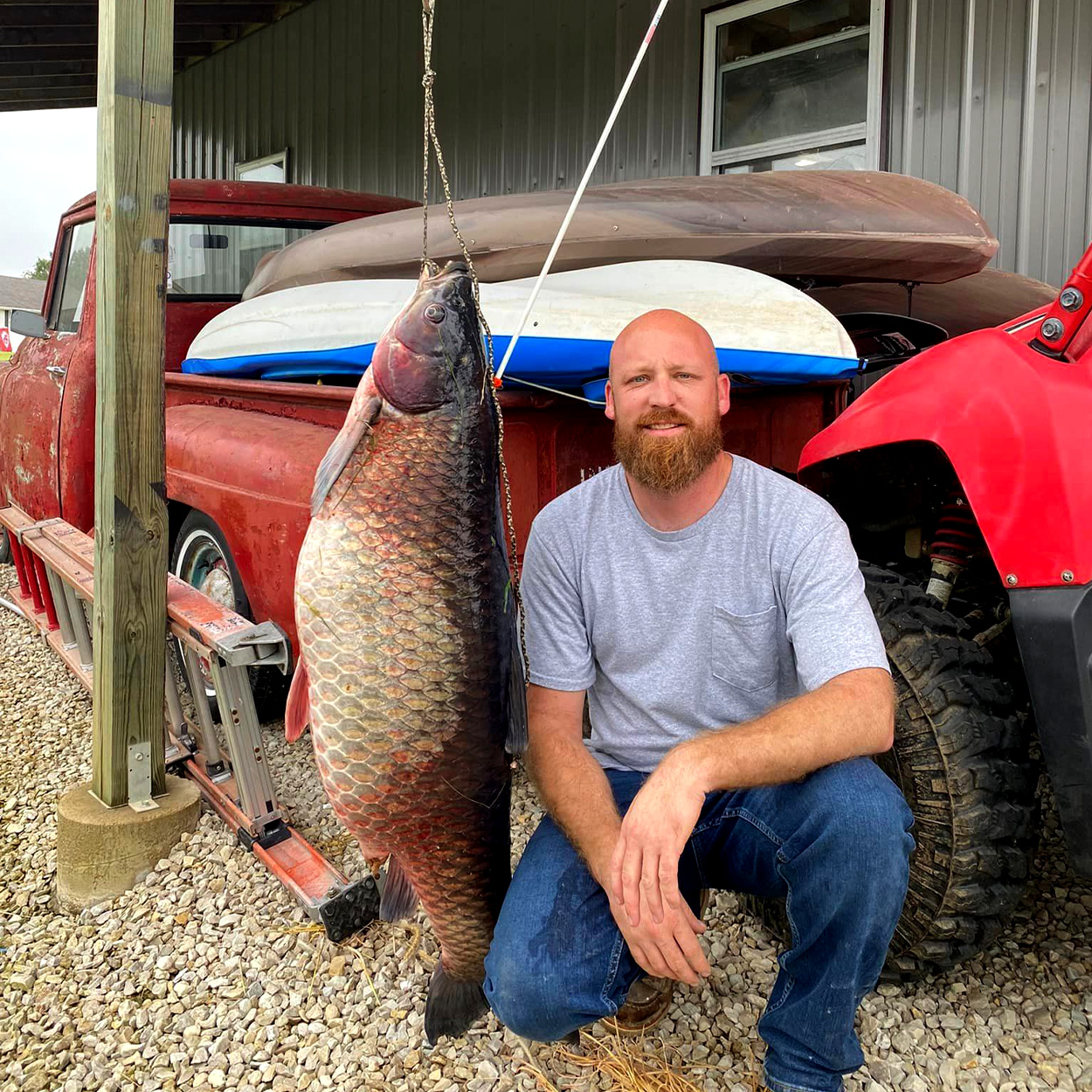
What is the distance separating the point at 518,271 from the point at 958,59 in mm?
3483

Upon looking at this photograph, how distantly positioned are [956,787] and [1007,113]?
423cm

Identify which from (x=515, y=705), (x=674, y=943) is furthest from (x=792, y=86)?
(x=674, y=943)

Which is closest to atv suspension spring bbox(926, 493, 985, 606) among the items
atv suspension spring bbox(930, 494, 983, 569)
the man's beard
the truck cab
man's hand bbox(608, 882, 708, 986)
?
atv suspension spring bbox(930, 494, 983, 569)

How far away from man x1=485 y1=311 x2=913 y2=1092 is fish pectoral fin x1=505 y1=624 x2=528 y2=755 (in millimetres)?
258

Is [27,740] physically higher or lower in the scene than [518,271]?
lower

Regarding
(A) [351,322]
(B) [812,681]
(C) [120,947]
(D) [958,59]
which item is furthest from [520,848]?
(D) [958,59]

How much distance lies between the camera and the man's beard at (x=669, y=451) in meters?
2.12

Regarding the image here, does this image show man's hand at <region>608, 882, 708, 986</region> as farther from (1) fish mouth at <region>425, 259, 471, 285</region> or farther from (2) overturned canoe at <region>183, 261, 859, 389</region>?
(2) overturned canoe at <region>183, 261, 859, 389</region>

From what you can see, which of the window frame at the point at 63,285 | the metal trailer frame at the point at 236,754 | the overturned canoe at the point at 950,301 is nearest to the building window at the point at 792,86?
the overturned canoe at the point at 950,301

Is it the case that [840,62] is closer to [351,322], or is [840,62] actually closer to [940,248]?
[940,248]

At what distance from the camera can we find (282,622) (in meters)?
3.18

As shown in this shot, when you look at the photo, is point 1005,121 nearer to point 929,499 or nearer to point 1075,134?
point 1075,134

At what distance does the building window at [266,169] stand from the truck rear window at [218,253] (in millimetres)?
6016

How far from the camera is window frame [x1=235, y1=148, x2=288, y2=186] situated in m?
10.7
